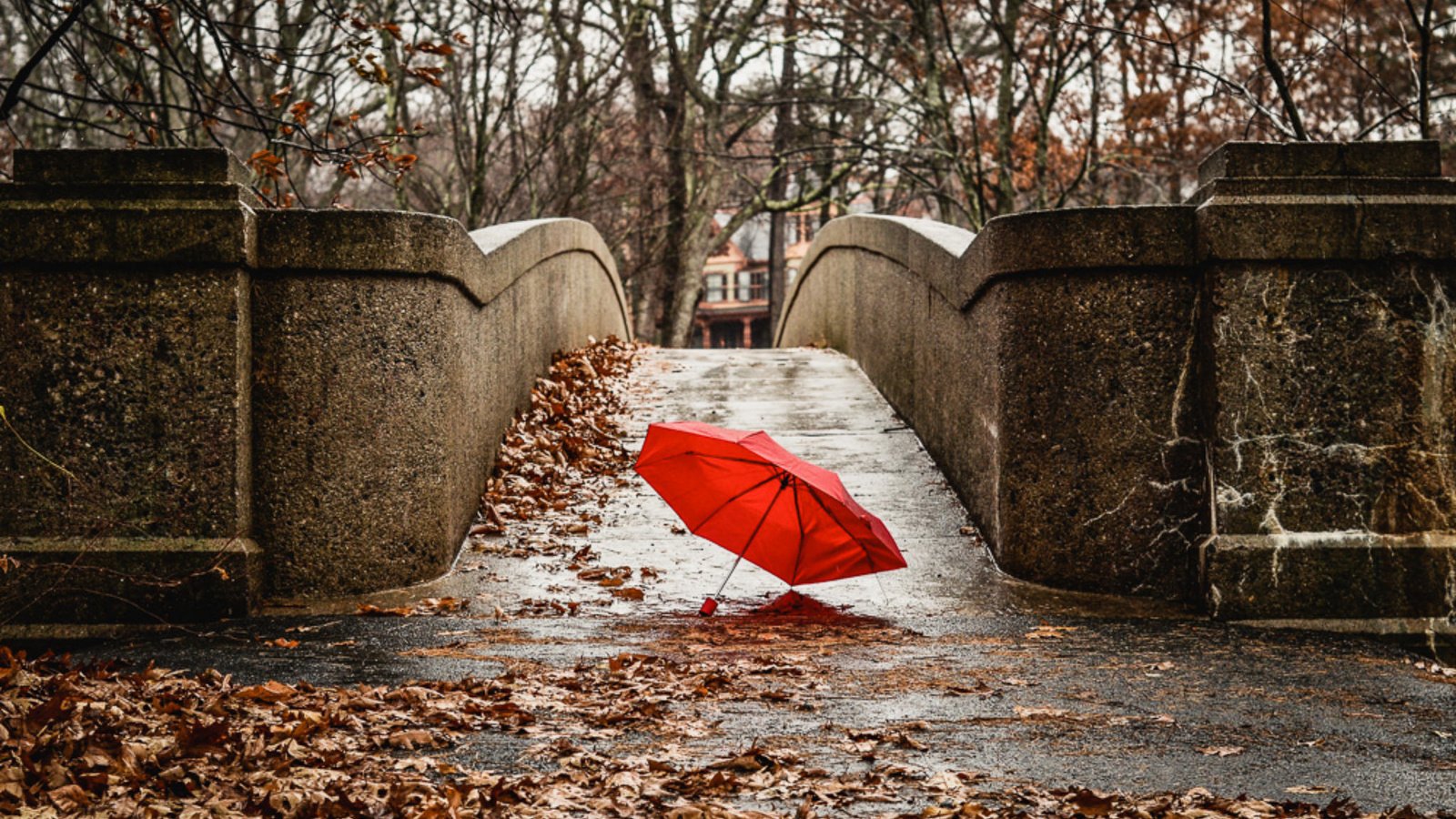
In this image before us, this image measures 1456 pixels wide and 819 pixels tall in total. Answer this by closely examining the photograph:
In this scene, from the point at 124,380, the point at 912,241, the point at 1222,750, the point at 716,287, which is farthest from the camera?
the point at 716,287

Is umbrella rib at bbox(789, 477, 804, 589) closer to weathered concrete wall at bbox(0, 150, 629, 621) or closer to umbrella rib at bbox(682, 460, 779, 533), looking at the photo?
umbrella rib at bbox(682, 460, 779, 533)

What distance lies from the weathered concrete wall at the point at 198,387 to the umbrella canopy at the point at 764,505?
1.24m

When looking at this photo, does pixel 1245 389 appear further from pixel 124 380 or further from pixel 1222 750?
pixel 124 380

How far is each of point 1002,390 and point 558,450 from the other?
3011 millimetres

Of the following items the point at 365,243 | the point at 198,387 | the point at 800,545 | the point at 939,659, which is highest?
the point at 365,243

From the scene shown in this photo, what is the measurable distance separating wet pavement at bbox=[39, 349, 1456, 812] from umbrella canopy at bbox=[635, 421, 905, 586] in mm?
285

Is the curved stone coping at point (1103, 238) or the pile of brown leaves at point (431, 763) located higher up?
the curved stone coping at point (1103, 238)

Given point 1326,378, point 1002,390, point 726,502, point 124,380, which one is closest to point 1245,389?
point 1326,378

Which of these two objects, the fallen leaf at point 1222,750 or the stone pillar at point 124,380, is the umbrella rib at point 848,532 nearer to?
the fallen leaf at point 1222,750

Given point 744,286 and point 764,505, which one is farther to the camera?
point 744,286

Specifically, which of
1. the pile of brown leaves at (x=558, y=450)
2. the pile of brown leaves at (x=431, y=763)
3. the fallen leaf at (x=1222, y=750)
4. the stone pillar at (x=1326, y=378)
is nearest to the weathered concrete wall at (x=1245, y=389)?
the stone pillar at (x=1326, y=378)

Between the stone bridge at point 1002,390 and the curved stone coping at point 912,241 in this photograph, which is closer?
the stone bridge at point 1002,390

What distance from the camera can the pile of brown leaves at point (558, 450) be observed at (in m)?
6.94

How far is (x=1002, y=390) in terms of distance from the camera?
5930 millimetres
